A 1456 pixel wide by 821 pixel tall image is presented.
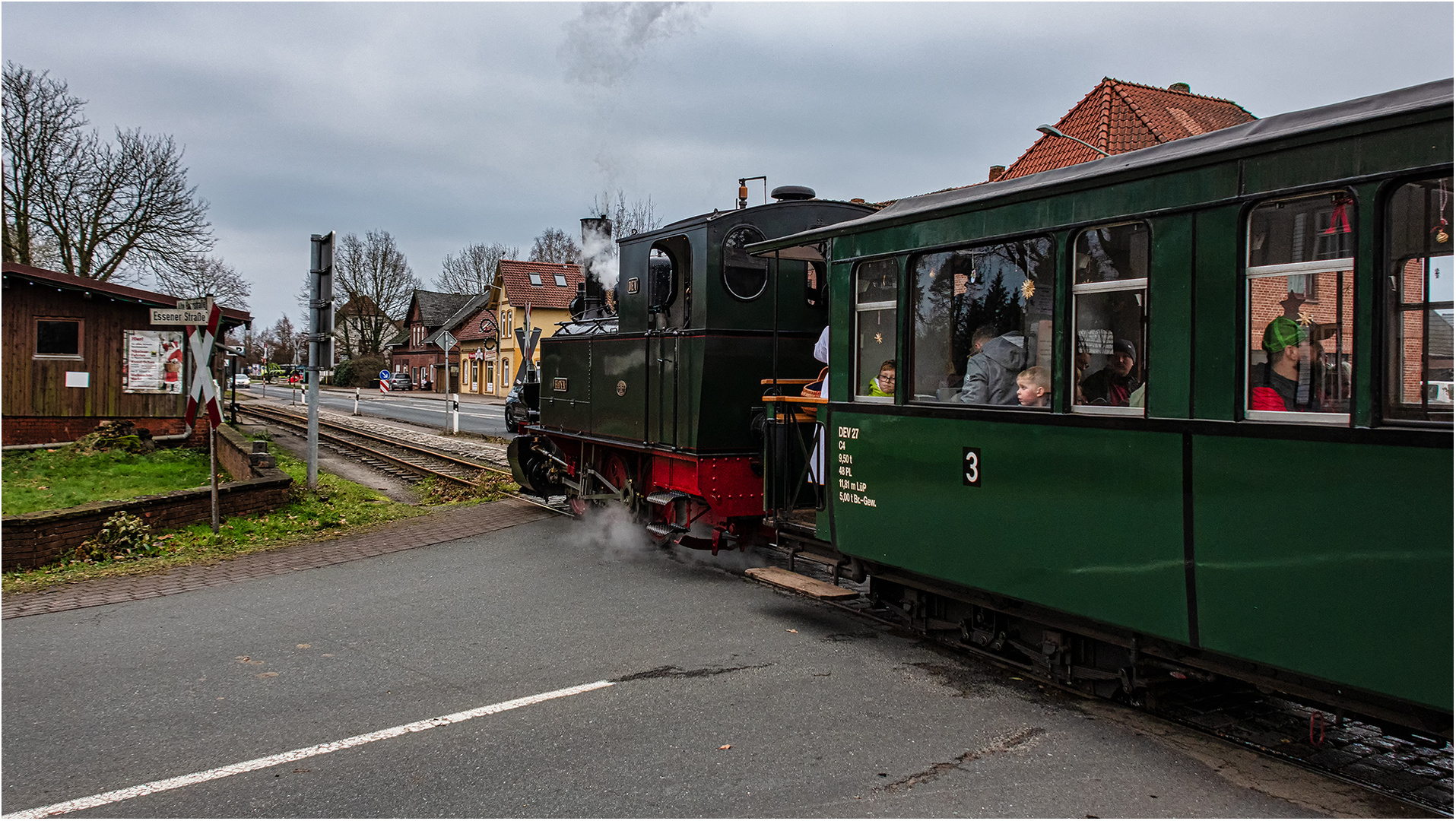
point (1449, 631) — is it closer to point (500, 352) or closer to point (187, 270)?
point (187, 270)

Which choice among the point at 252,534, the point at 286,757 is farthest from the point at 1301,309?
the point at 252,534

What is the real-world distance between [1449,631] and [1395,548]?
0.30 meters

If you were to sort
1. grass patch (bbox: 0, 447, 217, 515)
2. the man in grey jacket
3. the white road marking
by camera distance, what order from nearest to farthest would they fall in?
the white road marking → the man in grey jacket → grass patch (bbox: 0, 447, 217, 515)

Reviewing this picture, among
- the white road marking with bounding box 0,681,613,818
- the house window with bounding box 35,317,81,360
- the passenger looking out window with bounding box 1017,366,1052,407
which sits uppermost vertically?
the house window with bounding box 35,317,81,360

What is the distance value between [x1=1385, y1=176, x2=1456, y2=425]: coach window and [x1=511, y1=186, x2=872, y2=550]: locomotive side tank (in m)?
4.26

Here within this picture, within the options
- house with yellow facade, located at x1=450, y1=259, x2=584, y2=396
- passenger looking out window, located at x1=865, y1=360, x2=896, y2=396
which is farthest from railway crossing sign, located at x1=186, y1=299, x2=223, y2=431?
house with yellow facade, located at x1=450, y1=259, x2=584, y2=396

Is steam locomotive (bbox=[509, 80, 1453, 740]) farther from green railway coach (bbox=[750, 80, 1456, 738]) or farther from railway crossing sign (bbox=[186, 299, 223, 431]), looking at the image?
railway crossing sign (bbox=[186, 299, 223, 431])

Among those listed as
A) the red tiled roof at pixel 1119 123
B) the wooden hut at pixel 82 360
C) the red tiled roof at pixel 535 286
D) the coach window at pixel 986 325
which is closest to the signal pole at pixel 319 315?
the wooden hut at pixel 82 360

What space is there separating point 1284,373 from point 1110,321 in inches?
32.9

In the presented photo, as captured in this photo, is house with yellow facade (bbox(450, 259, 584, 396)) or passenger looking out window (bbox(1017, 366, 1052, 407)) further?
house with yellow facade (bbox(450, 259, 584, 396))

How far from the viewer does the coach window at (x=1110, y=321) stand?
4.14m

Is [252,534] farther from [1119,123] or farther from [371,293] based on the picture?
[371,293]

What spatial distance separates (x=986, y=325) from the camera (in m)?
4.89

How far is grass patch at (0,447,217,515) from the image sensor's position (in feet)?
35.6
